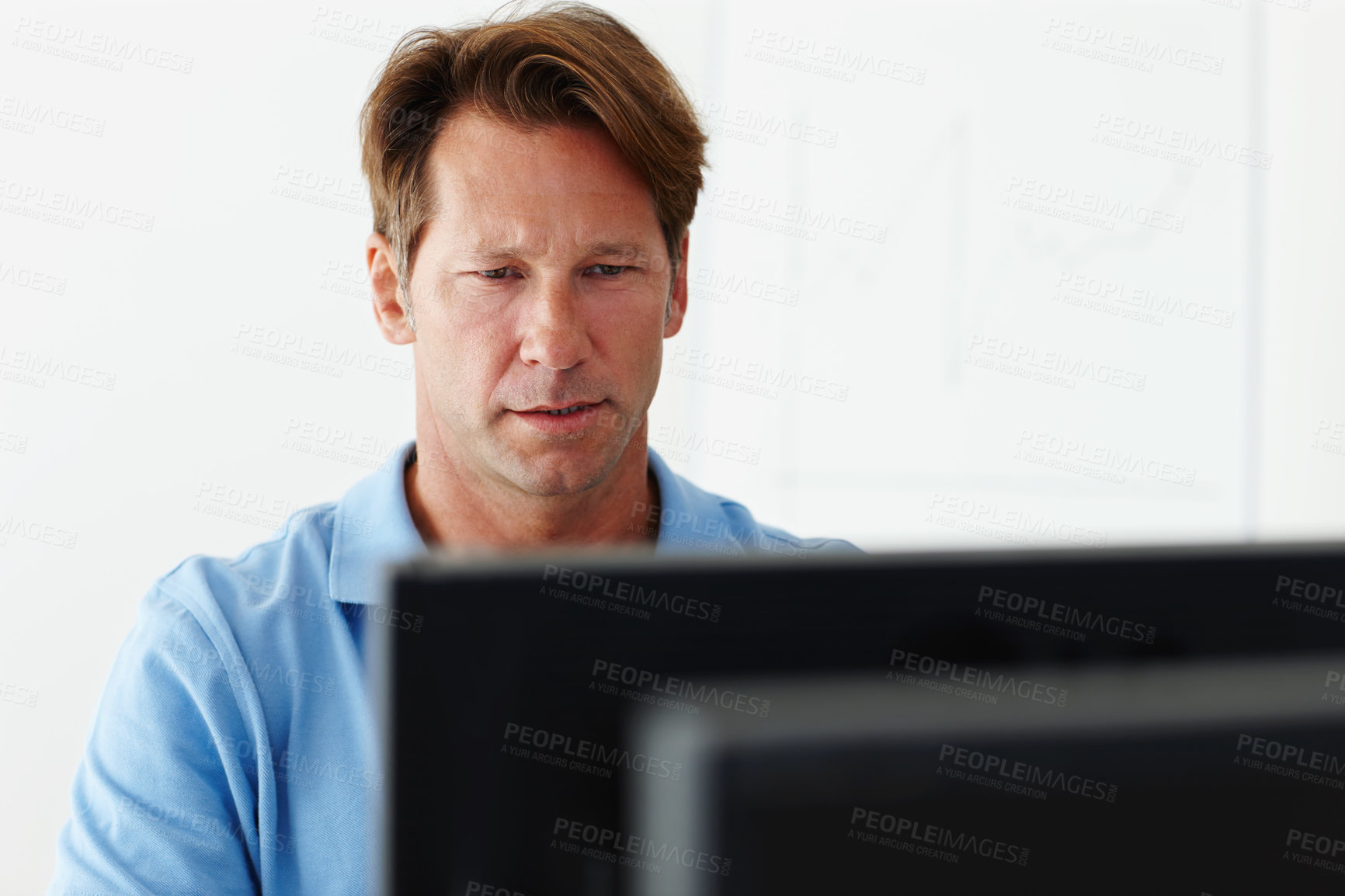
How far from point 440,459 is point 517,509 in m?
0.10

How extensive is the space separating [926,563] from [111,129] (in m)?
2.36

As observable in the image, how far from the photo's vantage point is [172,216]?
7.54 feet

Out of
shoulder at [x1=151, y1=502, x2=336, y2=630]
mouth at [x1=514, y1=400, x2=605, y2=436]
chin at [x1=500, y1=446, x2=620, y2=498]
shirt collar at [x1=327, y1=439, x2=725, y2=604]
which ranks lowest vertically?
shoulder at [x1=151, y1=502, x2=336, y2=630]

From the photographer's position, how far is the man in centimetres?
101

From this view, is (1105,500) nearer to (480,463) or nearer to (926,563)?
(480,463)

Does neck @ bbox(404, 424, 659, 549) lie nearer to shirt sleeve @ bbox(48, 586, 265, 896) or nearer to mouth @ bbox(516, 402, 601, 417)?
mouth @ bbox(516, 402, 601, 417)

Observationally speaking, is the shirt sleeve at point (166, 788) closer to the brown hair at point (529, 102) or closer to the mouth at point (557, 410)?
the mouth at point (557, 410)

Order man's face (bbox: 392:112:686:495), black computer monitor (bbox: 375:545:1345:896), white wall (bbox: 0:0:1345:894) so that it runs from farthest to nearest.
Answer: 1. white wall (bbox: 0:0:1345:894)
2. man's face (bbox: 392:112:686:495)
3. black computer monitor (bbox: 375:545:1345:896)

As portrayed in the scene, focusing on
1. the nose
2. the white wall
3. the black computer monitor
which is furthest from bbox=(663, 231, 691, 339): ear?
the white wall

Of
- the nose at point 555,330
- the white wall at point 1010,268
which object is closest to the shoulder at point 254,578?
the nose at point 555,330

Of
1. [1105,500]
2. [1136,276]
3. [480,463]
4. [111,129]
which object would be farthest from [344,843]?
[1136,276]

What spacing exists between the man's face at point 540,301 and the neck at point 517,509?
0.03 metres

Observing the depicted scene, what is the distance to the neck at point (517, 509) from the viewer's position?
1.21 meters

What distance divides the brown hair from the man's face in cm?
2
